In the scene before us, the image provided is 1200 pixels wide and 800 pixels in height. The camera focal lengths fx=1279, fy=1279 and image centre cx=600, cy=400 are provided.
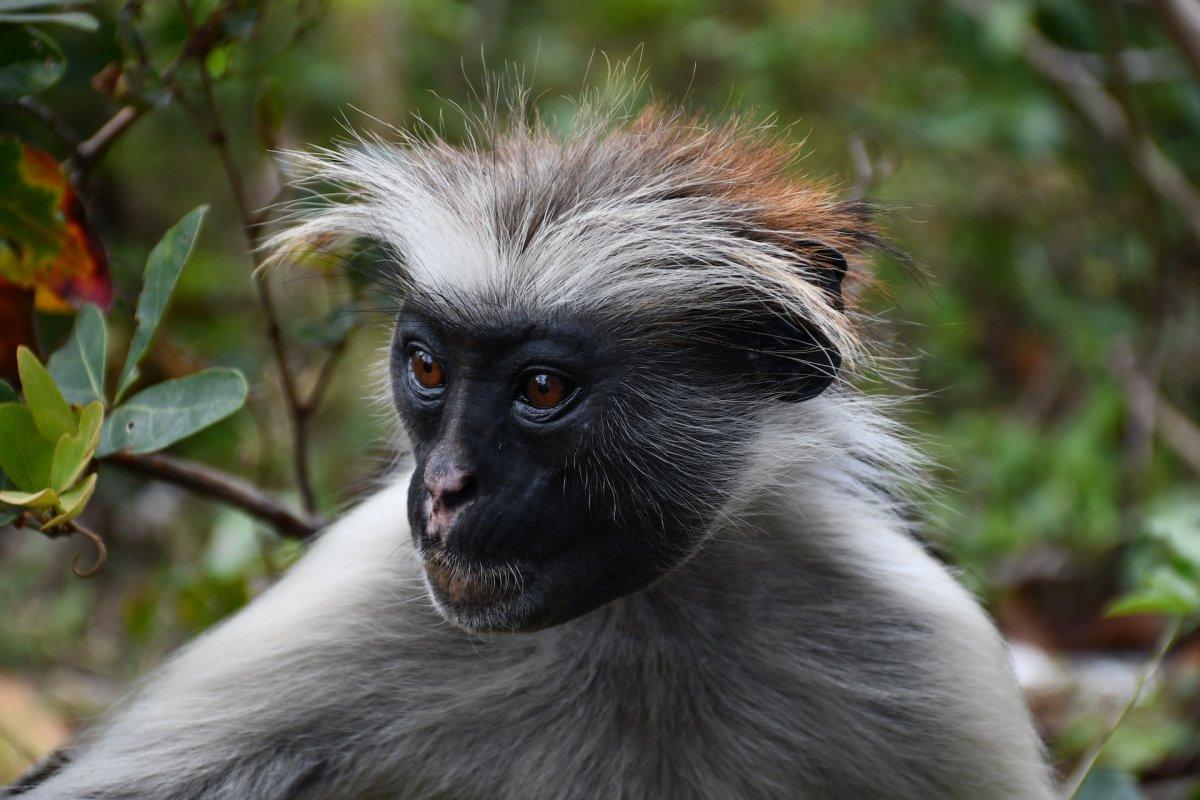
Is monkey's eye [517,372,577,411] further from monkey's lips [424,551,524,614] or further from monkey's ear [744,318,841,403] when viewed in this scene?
monkey's ear [744,318,841,403]

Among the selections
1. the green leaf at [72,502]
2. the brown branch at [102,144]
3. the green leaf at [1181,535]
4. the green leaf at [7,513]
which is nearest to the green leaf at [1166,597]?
the green leaf at [1181,535]

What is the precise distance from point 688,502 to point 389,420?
107 centimetres

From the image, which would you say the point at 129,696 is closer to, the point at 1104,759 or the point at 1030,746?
the point at 1030,746

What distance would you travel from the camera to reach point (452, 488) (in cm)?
262

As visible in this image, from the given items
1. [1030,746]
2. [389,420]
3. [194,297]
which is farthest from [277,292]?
[1030,746]

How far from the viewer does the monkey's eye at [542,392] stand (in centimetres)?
276

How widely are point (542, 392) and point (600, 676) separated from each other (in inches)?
33.9

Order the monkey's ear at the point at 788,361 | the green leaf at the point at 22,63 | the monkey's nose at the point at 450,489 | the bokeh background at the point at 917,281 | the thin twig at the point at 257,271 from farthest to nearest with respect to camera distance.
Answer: the bokeh background at the point at 917,281
the thin twig at the point at 257,271
the monkey's ear at the point at 788,361
the green leaf at the point at 22,63
the monkey's nose at the point at 450,489

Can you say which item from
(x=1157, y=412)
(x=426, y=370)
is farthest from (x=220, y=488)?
(x=1157, y=412)

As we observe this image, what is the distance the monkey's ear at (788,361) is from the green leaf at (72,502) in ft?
4.97

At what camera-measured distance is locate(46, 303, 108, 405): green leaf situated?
2.82 meters

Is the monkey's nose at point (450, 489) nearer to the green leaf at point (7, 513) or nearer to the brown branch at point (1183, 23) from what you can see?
the green leaf at point (7, 513)

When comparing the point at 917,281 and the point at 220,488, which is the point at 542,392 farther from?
the point at 220,488

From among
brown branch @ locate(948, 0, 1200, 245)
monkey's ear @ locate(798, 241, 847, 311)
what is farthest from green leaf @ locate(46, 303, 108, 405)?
brown branch @ locate(948, 0, 1200, 245)
